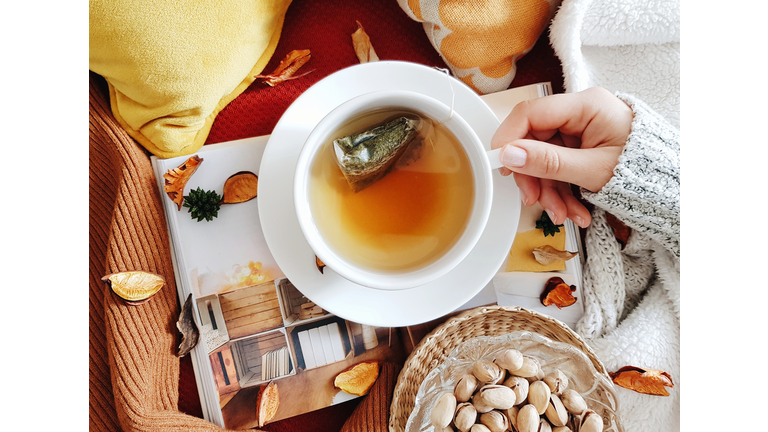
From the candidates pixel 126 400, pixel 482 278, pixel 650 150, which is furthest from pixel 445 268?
pixel 126 400

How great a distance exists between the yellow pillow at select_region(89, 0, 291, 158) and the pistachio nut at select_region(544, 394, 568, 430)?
2.33ft

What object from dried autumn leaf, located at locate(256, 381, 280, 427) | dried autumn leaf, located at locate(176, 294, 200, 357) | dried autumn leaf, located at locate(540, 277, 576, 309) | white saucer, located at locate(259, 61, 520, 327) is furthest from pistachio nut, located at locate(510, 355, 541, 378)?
dried autumn leaf, located at locate(176, 294, 200, 357)

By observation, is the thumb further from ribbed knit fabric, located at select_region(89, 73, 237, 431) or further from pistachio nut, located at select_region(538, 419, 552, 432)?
ribbed knit fabric, located at select_region(89, 73, 237, 431)

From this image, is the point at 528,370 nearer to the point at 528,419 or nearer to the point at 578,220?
the point at 528,419

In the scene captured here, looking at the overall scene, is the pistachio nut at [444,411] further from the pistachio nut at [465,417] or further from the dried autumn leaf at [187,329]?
the dried autumn leaf at [187,329]

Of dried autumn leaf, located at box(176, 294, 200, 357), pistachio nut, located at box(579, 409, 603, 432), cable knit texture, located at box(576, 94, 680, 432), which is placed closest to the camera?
pistachio nut, located at box(579, 409, 603, 432)

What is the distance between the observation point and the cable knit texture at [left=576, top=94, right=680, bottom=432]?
0.70 metres

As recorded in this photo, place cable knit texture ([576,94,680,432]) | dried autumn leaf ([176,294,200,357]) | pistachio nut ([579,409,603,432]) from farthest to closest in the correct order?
dried autumn leaf ([176,294,200,357]), cable knit texture ([576,94,680,432]), pistachio nut ([579,409,603,432])

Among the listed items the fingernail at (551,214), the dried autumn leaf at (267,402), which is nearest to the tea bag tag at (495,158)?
the fingernail at (551,214)

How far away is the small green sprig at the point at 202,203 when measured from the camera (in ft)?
2.60

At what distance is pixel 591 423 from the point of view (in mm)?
579

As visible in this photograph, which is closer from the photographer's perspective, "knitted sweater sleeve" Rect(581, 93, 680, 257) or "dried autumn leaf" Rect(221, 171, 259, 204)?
"knitted sweater sleeve" Rect(581, 93, 680, 257)

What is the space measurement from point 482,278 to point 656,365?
39cm
